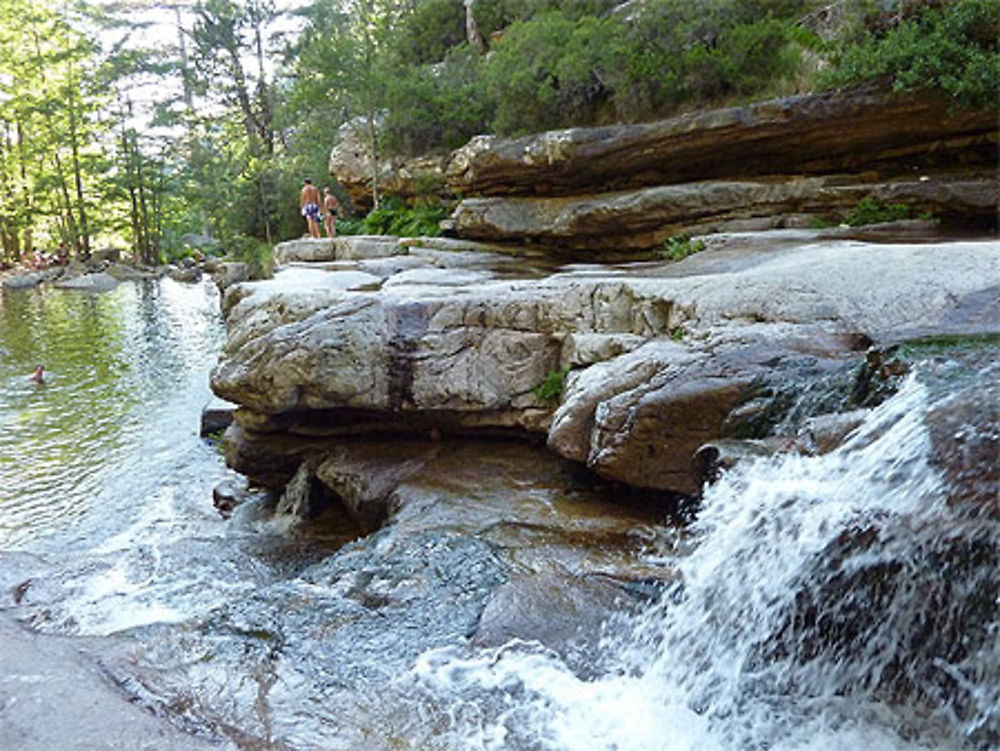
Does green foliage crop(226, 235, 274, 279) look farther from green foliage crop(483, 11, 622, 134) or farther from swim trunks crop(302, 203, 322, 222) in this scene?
green foliage crop(483, 11, 622, 134)

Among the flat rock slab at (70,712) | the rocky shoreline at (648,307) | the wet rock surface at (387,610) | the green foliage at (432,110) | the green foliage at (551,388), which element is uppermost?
the green foliage at (432,110)

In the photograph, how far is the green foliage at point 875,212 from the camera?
9.62 metres

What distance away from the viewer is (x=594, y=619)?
4223 millimetres

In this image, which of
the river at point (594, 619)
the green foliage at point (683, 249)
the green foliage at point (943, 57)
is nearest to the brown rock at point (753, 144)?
the green foliage at point (943, 57)

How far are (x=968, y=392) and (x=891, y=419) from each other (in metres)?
0.39

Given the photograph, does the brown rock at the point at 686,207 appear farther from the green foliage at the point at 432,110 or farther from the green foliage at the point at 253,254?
the green foliage at the point at 253,254

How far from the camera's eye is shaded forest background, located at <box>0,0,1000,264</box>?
10.5 metres

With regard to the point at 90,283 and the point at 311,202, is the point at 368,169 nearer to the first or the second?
the point at 311,202

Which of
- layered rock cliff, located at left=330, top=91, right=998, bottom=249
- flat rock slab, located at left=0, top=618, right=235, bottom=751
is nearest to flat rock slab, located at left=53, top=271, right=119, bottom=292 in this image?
layered rock cliff, located at left=330, top=91, right=998, bottom=249

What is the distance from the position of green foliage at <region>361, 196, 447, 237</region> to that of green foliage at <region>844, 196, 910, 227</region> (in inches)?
317

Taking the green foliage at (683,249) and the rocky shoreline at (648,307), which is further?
the green foliage at (683,249)

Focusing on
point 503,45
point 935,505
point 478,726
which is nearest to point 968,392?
point 935,505

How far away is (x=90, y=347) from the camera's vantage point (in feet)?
58.0

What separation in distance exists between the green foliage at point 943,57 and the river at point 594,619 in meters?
6.74
